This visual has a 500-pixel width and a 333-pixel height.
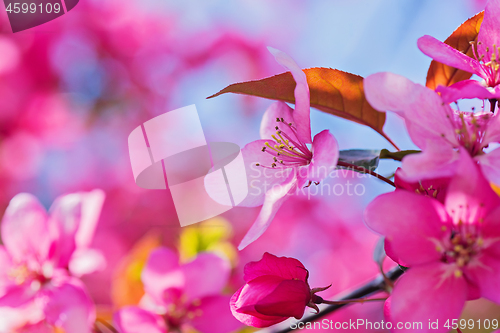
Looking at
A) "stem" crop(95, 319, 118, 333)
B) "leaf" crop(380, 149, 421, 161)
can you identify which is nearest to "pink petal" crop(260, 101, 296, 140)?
"leaf" crop(380, 149, 421, 161)

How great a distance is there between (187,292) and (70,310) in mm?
214

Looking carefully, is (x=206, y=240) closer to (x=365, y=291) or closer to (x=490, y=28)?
(x=365, y=291)

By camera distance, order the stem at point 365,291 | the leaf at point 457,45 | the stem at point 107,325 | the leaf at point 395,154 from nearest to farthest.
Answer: the leaf at point 395,154 < the leaf at point 457,45 < the stem at point 365,291 < the stem at point 107,325

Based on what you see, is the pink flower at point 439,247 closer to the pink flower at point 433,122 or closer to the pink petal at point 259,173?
the pink flower at point 433,122

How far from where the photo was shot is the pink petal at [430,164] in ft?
1.04

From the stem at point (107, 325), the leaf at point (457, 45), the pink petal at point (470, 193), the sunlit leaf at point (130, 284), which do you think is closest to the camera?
the pink petal at point (470, 193)

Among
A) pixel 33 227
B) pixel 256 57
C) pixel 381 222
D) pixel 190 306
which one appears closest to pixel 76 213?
pixel 33 227

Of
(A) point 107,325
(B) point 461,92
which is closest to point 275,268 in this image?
(B) point 461,92

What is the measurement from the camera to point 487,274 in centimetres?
33

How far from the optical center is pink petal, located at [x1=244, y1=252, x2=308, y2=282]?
1.47ft

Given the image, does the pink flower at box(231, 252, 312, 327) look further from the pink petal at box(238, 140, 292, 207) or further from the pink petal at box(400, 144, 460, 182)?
the pink petal at box(400, 144, 460, 182)

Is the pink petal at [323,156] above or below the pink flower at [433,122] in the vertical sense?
below

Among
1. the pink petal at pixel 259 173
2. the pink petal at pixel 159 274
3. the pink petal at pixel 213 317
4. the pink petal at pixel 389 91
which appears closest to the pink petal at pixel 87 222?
the pink petal at pixel 159 274

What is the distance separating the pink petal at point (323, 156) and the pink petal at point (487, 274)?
0.16 meters
